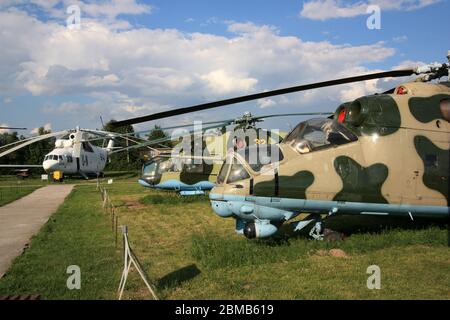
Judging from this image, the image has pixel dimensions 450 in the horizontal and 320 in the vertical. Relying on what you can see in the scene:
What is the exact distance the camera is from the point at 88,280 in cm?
705

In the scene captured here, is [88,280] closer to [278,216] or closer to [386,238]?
[278,216]

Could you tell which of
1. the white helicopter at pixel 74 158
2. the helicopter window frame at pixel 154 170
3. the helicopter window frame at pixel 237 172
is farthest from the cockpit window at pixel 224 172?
the white helicopter at pixel 74 158

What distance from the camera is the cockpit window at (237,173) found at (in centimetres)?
865

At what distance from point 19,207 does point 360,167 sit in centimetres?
1577

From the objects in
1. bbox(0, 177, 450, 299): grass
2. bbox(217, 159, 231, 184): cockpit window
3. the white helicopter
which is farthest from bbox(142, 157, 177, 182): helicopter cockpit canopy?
the white helicopter

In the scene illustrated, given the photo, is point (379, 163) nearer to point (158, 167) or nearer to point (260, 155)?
point (260, 155)

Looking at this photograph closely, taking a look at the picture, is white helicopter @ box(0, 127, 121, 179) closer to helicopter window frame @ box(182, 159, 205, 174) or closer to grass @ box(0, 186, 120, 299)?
helicopter window frame @ box(182, 159, 205, 174)

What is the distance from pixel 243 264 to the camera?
25.2ft

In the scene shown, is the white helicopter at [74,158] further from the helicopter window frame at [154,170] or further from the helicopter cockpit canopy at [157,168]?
the helicopter cockpit canopy at [157,168]

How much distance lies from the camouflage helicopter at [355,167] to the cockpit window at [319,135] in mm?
21

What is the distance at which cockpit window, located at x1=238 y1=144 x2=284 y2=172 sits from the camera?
863 cm

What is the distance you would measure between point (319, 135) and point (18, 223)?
10521mm

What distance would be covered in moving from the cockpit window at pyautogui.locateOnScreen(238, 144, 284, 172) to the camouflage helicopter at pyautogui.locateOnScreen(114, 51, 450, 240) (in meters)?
0.02
